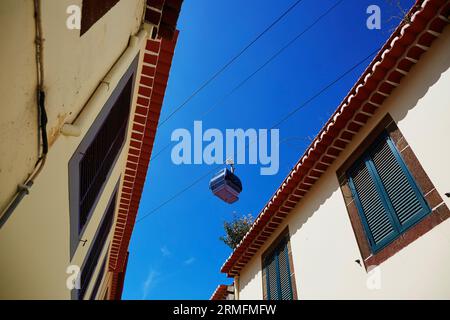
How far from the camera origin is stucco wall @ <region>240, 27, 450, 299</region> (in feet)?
13.6

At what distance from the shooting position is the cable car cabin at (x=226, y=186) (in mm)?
11852

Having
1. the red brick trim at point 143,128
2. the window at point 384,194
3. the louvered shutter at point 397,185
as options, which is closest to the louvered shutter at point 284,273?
the window at point 384,194

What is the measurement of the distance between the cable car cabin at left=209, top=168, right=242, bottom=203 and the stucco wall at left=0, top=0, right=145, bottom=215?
817 cm

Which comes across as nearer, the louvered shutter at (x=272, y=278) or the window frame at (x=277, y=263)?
the window frame at (x=277, y=263)

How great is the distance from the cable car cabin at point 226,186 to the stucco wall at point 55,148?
708 centimetres

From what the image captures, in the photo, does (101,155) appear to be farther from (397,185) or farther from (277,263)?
(277,263)

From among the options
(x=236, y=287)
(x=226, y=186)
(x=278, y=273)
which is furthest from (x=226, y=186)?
(x=278, y=273)

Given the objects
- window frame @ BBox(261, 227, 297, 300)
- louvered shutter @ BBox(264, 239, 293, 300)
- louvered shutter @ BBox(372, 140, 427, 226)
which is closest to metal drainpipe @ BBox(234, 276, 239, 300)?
window frame @ BBox(261, 227, 297, 300)

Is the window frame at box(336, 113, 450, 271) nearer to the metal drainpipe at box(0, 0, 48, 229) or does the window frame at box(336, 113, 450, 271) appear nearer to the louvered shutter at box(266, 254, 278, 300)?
the louvered shutter at box(266, 254, 278, 300)

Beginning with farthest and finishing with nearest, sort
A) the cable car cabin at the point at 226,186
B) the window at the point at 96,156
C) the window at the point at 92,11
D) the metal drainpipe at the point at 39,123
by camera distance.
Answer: the cable car cabin at the point at 226,186 → the window at the point at 96,156 → the window at the point at 92,11 → the metal drainpipe at the point at 39,123

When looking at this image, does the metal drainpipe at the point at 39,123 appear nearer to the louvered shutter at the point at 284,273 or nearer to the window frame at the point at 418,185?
the window frame at the point at 418,185

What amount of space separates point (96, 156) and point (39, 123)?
2482 mm

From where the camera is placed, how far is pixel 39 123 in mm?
2676
